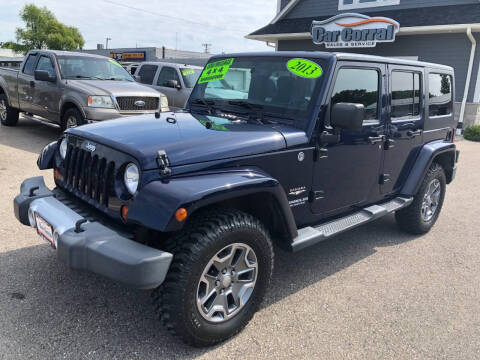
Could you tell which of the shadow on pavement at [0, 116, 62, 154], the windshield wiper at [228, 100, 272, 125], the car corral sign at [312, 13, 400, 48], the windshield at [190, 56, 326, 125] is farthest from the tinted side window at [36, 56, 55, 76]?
the car corral sign at [312, 13, 400, 48]

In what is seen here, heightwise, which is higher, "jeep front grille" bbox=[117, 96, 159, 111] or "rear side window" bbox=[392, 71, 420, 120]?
"rear side window" bbox=[392, 71, 420, 120]

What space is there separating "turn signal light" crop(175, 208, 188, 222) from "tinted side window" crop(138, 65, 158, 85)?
9.70 meters

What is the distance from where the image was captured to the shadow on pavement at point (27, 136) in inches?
328

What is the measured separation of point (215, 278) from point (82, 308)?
3.51ft

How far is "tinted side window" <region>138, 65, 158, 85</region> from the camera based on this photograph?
1141 centimetres

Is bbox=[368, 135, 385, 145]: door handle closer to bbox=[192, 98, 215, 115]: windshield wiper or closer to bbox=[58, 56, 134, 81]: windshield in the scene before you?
bbox=[192, 98, 215, 115]: windshield wiper

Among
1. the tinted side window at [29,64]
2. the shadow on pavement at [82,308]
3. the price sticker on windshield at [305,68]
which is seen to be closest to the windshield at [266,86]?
the price sticker on windshield at [305,68]

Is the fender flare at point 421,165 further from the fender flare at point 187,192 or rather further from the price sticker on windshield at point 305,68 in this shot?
the fender flare at point 187,192

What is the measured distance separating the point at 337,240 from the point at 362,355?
202 centimetres

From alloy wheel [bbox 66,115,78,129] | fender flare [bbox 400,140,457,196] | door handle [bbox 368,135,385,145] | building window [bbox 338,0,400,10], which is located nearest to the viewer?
door handle [bbox 368,135,385,145]

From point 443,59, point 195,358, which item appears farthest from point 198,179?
point 443,59

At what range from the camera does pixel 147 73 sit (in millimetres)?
11617

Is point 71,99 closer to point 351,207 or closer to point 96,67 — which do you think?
point 96,67

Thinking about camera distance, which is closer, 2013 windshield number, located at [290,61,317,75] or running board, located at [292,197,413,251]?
running board, located at [292,197,413,251]
